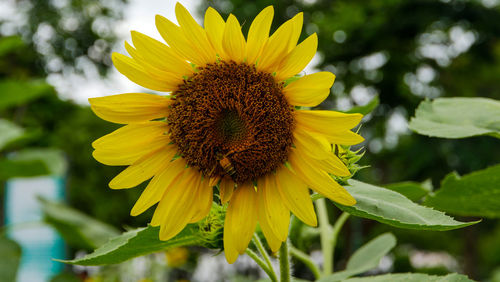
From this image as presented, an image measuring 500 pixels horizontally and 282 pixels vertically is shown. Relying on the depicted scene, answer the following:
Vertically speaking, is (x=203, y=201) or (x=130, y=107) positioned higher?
(x=130, y=107)

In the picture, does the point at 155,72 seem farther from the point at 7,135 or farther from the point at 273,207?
the point at 7,135

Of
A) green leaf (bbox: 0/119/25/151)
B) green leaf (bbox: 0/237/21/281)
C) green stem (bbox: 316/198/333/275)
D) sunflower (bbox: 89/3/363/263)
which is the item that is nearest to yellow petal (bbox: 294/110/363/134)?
sunflower (bbox: 89/3/363/263)

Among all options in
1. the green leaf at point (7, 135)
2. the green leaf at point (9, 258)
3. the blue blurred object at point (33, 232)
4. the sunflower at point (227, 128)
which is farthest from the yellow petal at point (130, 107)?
the blue blurred object at point (33, 232)

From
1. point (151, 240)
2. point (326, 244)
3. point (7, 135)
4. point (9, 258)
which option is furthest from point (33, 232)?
point (151, 240)

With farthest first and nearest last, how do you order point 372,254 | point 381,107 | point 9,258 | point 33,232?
point 381,107
point 33,232
point 9,258
point 372,254

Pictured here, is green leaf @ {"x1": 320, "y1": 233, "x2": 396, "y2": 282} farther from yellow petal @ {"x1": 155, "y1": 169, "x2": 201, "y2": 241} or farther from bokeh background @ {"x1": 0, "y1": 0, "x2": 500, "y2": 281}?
bokeh background @ {"x1": 0, "y1": 0, "x2": 500, "y2": 281}

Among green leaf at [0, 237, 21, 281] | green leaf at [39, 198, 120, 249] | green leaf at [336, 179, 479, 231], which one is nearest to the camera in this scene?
green leaf at [336, 179, 479, 231]
